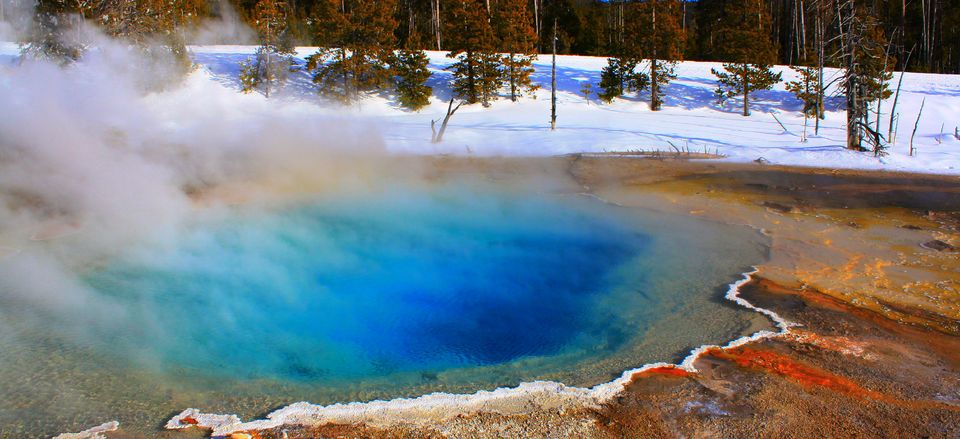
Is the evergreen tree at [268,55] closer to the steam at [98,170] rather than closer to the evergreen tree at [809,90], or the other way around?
the steam at [98,170]

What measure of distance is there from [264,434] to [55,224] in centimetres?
495

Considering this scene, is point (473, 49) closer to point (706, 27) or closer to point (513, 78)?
point (513, 78)

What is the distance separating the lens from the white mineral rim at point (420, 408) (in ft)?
9.98

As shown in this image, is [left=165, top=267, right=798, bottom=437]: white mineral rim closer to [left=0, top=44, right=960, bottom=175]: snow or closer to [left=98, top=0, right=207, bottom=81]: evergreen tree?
[left=0, top=44, right=960, bottom=175]: snow

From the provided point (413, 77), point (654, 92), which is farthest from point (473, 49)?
point (654, 92)

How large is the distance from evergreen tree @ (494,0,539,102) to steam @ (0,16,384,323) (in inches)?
377

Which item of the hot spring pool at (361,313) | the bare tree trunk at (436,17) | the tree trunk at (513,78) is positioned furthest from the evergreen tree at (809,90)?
the bare tree trunk at (436,17)

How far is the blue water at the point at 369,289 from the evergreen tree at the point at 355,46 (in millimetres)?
12041

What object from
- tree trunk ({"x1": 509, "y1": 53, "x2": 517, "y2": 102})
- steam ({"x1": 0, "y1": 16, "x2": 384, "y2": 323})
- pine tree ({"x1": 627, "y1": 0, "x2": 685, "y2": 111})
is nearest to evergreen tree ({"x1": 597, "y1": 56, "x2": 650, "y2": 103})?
pine tree ({"x1": 627, "y1": 0, "x2": 685, "y2": 111})

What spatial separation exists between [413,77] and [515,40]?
3.40 metres

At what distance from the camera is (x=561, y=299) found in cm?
494

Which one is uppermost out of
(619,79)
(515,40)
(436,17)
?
(436,17)

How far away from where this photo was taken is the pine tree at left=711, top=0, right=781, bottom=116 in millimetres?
19016

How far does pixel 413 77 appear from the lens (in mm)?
19234
